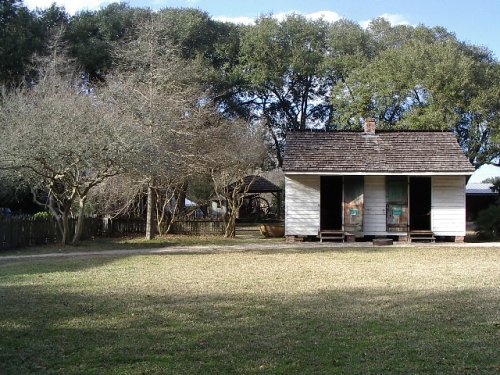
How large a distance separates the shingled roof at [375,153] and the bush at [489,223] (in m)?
3.17

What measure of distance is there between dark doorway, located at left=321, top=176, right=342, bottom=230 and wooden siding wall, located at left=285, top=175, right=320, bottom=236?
53.3 inches

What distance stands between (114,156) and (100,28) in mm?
20433

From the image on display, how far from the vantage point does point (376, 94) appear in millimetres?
34250

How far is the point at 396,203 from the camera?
2450cm

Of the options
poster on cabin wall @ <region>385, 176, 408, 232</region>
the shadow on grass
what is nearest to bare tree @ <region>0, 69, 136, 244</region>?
the shadow on grass

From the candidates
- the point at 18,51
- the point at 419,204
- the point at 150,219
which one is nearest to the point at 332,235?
the point at 419,204

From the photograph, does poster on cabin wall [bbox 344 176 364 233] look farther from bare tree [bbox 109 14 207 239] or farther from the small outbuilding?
bare tree [bbox 109 14 207 239]

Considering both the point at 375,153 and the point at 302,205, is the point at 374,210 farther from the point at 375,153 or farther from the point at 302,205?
the point at 302,205

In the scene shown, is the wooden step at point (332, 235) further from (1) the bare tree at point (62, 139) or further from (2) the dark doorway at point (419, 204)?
(1) the bare tree at point (62, 139)

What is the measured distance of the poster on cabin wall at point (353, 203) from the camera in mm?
24281

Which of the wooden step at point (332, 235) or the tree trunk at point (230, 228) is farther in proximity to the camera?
the tree trunk at point (230, 228)

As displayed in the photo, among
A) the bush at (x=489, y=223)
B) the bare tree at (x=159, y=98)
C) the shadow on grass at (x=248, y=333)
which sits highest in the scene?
the bare tree at (x=159, y=98)

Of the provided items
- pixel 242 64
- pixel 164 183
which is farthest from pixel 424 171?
pixel 242 64

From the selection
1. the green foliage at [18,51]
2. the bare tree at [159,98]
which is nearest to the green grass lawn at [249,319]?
the bare tree at [159,98]
